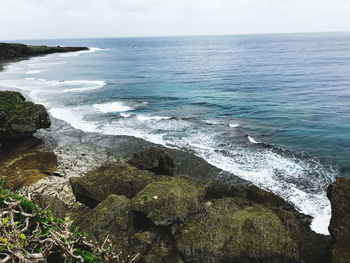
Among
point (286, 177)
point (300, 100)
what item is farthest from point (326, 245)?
point (300, 100)

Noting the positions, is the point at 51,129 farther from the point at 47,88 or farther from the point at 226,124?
the point at 47,88

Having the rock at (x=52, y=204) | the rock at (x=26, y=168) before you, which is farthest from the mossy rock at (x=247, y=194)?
the rock at (x=26, y=168)

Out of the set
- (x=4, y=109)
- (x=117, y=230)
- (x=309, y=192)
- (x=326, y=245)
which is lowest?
(x=309, y=192)

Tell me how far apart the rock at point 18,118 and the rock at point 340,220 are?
23.7 metres

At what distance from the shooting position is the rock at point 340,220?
9.12 m

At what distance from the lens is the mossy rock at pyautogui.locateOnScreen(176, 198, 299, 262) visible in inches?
364

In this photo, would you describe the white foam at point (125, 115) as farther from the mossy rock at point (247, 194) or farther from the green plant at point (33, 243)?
the green plant at point (33, 243)

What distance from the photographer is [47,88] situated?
4722 centimetres

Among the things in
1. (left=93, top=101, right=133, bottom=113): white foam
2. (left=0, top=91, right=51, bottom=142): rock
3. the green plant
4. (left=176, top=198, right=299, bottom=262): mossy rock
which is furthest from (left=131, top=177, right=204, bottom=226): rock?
(left=93, top=101, right=133, bottom=113): white foam

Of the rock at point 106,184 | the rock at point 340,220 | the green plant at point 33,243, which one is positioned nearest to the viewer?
the green plant at point 33,243

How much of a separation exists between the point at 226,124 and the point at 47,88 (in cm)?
3540

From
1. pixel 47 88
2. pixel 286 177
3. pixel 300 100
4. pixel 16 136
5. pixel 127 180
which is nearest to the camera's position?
pixel 127 180

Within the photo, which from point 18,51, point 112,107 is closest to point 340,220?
point 112,107

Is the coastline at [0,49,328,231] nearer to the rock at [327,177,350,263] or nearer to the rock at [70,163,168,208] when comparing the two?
the rock at [70,163,168,208]
